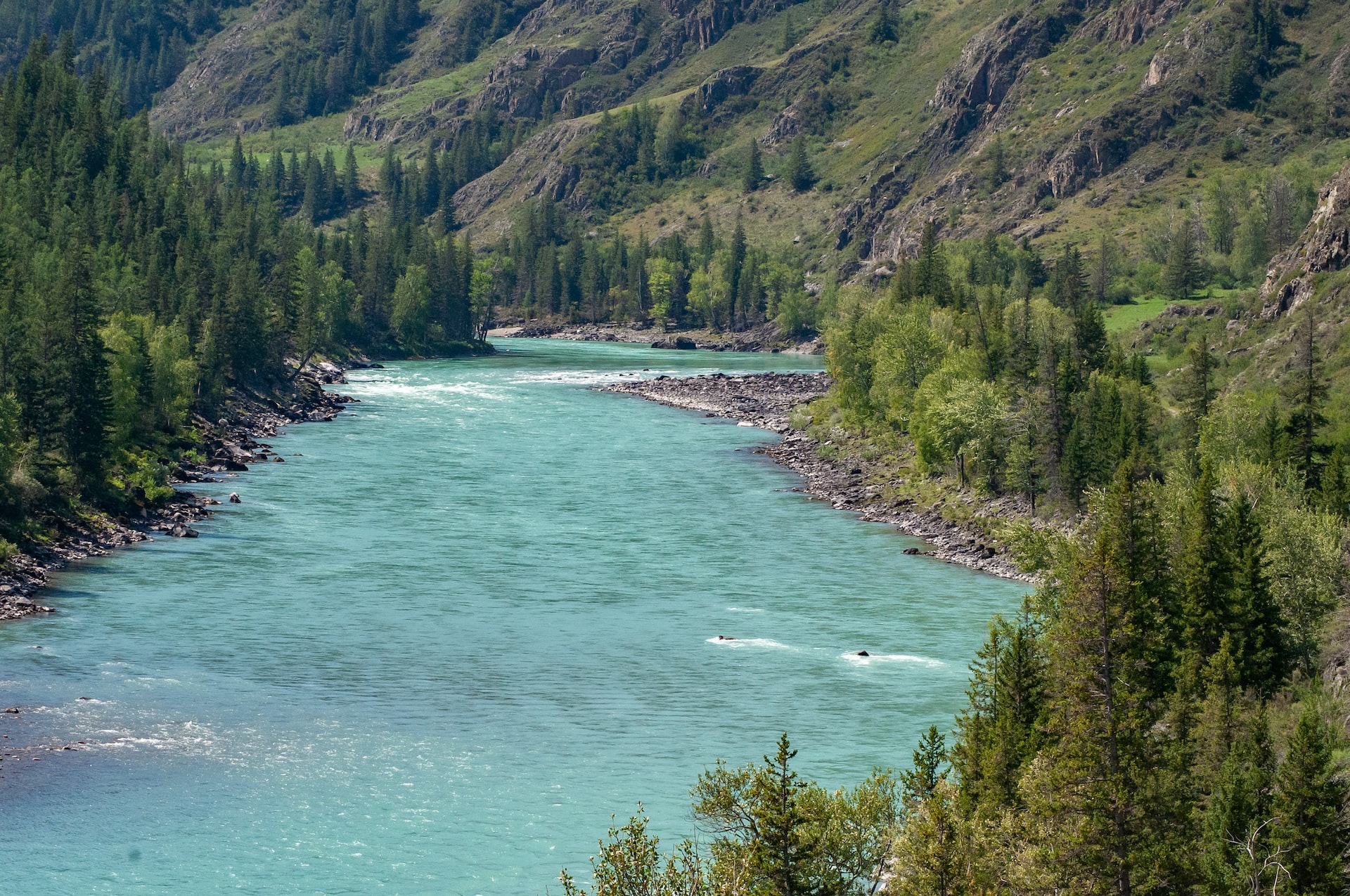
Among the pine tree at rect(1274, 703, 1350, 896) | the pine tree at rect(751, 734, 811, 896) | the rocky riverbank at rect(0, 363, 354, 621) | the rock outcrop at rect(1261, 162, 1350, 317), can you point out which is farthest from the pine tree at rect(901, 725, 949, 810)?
the rock outcrop at rect(1261, 162, 1350, 317)

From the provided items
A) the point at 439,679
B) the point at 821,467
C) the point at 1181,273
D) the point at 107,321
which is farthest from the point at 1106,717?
the point at 1181,273

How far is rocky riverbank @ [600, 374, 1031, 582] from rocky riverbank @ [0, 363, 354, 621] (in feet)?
148

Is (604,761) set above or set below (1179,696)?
below

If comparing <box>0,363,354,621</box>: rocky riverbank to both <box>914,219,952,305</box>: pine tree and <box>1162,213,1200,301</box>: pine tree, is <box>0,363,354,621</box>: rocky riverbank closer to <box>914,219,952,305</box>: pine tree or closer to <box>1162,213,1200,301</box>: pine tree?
<box>914,219,952,305</box>: pine tree

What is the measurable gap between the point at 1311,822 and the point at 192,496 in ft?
280

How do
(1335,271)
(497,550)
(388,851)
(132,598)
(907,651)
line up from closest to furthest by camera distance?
(388,851) < (907,651) < (132,598) < (497,550) < (1335,271)

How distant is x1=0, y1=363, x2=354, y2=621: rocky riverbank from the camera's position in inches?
3068

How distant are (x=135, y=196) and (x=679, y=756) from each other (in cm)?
15736

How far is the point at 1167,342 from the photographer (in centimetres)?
15025

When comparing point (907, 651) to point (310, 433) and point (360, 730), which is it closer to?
point (360, 730)

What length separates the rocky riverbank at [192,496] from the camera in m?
77.9

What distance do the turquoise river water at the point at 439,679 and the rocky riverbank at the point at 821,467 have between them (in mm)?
3053

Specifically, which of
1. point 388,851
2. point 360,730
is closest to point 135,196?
point 360,730

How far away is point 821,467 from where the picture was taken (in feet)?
424
